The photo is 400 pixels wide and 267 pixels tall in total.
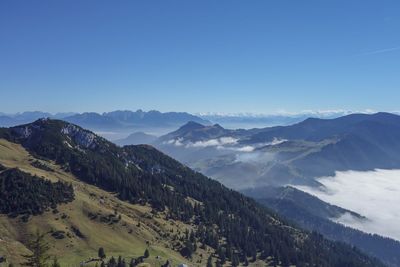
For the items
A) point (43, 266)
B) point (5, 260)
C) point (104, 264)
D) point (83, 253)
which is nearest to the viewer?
point (43, 266)

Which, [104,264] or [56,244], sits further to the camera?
[56,244]

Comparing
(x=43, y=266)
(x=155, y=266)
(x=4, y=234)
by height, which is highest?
(x=43, y=266)

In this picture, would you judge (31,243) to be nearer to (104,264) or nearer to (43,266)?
(43,266)

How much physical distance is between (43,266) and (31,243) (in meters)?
4.48

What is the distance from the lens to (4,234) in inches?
7736

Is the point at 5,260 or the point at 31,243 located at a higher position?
the point at 31,243

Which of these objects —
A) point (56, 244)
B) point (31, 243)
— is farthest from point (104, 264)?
point (31, 243)

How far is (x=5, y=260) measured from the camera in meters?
171

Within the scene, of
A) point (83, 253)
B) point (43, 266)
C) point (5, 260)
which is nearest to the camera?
point (43, 266)

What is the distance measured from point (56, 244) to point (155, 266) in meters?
45.2

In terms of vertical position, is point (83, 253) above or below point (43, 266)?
below

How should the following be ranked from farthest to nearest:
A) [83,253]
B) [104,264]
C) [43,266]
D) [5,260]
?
[83,253], [104,264], [5,260], [43,266]

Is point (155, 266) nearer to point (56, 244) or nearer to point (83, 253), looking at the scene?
point (83, 253)

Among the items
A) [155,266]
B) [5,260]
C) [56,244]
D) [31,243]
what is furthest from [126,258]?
[31,243]
